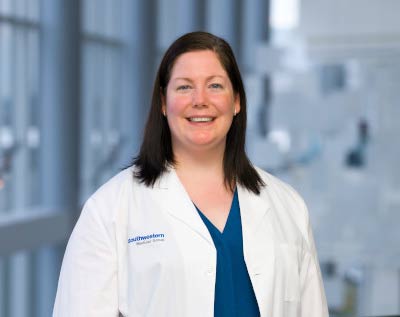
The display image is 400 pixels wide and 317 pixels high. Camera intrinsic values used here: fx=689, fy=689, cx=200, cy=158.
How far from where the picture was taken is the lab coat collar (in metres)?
1.40

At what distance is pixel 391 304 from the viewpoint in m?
4.20

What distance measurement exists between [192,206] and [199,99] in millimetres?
224

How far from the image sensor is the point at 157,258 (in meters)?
1.34

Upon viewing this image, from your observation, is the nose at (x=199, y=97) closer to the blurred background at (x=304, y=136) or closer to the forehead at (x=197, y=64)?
the forehead at (x=197, y=64)

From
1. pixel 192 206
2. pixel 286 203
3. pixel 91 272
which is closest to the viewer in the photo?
pixel 91 272

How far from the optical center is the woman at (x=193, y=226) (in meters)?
1.34

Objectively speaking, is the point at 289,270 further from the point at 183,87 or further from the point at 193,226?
the point at 183,87

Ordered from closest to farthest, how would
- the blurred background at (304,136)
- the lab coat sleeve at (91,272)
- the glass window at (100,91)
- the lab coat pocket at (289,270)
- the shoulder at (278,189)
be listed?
the lab coat sleeve at (91,272)
the lab coat pocket at (289,270)
the shoulder at (278,189)
the blurred background at (304,136)
the glass window at (100,91)

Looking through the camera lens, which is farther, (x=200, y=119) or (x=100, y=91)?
(x=100, y=91)

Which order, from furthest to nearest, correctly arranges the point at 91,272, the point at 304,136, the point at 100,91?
the point at 100,91, the point at 304,136, the point at 91,272

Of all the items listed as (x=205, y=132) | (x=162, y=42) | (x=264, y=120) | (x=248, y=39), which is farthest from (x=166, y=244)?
(x=248, y=39)

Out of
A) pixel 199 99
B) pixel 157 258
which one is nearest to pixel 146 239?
pixel 157 258

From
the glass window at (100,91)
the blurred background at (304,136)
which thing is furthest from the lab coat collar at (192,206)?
the glass window at (100,91)

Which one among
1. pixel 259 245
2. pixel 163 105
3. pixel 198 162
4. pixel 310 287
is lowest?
pixel 310 287
